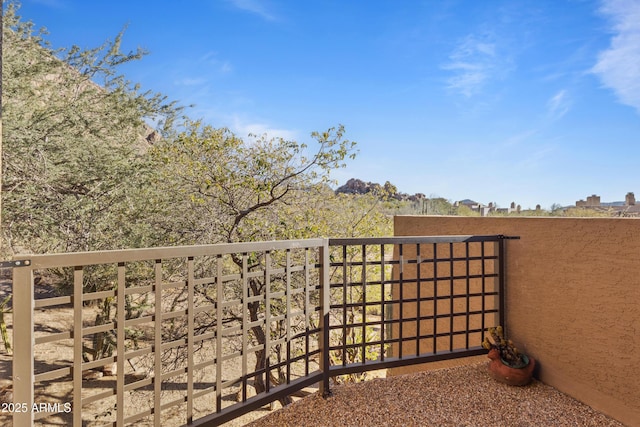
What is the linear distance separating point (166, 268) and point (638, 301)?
232 inches

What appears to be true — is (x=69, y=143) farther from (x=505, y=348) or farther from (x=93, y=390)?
(x=505, y=348)

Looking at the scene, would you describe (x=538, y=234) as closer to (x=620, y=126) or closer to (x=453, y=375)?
(x=453, y=375)

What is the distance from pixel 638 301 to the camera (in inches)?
106

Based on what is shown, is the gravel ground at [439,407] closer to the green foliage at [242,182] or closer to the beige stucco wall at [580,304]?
the beige stucco wall at [580,304]

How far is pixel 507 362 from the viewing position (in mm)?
3354

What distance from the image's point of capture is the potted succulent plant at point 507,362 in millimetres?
3271

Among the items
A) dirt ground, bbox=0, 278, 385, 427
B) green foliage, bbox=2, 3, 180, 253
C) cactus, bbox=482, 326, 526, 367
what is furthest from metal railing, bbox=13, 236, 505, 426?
green foliage, bbox=2, 3, 180, 253

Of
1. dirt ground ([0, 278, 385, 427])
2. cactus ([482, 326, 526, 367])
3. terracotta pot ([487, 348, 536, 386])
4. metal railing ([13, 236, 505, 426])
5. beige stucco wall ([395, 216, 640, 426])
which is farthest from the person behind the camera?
dirt ground ([0, 278, 385, 427])

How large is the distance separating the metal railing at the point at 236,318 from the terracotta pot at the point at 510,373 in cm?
28

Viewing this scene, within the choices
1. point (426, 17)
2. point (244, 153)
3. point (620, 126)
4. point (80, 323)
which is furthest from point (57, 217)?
point (620, 126)

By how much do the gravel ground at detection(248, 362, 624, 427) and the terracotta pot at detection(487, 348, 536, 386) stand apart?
6 centimetres

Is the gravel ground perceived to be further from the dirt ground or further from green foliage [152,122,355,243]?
green foliage [152,122,355,243]

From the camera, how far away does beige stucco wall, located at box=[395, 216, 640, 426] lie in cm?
273

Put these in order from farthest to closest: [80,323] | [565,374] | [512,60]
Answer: [512,60] < [565,374] < [80,323]
